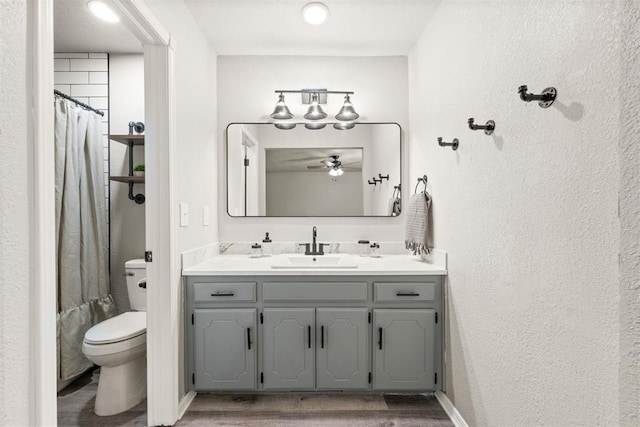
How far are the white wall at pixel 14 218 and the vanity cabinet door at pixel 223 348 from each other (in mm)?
1082

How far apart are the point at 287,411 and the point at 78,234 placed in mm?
1862

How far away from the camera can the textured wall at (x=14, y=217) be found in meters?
0.83

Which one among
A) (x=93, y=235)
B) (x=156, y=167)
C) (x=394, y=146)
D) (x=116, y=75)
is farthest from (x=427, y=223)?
(x=116, y=75)

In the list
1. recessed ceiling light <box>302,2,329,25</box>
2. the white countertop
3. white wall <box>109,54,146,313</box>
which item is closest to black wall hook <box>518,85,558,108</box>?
the white countertop

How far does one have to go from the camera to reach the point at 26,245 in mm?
899

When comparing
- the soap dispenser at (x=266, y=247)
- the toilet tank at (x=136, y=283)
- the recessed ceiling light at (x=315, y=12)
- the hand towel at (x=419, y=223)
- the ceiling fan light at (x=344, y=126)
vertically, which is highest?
the recessed ceiling light at (x=315, y=12)

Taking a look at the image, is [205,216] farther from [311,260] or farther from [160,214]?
[311,260]

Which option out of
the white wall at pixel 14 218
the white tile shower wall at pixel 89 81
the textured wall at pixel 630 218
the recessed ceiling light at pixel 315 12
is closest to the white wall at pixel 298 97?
the recessed ceiling light at pixel 315 12

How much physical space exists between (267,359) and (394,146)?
6.02ft

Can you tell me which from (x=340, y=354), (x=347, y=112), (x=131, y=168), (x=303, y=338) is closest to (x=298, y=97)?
(x=347, y=112)

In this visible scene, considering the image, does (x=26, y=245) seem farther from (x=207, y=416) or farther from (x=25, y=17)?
(x=207, y=416)

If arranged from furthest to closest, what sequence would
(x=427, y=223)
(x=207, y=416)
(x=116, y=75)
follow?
(x=116, y=75) → (x=427, y=223) → (x=207, y=416)

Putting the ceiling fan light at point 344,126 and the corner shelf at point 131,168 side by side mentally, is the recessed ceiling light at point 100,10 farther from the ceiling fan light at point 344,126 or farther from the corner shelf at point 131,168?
the ceiling fan light at point 344,126

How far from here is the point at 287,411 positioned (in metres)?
1.92
